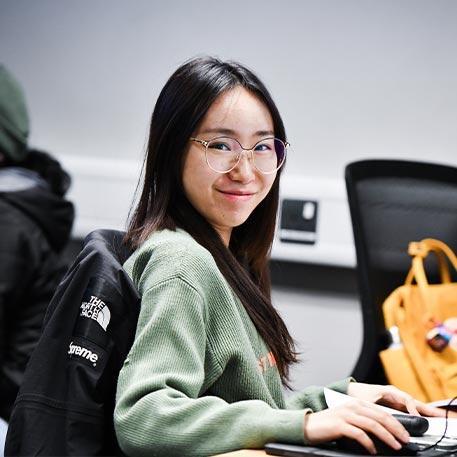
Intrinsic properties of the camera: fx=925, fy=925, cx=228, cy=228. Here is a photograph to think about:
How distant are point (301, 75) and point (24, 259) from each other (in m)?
1.07

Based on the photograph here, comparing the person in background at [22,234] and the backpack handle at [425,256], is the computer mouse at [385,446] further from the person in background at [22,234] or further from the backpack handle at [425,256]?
the person in background at [22,234]

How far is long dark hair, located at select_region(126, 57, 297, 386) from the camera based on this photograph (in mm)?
1408

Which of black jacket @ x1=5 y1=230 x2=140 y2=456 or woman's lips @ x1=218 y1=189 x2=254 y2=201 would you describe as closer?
black jacket @ x1=5 y1=230 x2=140 y2=456

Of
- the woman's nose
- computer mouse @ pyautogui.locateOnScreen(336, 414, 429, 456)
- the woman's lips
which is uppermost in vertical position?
the woman's nose

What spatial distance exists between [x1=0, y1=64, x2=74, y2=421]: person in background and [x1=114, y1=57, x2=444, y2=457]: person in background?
4.12 feet

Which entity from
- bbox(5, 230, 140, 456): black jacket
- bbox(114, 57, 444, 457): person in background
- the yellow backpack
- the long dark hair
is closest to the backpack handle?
the yellow backpack

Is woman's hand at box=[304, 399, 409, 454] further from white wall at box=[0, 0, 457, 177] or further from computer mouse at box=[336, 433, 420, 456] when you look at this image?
white wall at box=[0, 0, 457, 177]

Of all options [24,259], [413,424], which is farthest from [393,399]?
[24,259]

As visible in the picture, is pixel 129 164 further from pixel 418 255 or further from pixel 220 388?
pixel 220 388

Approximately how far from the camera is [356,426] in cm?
108

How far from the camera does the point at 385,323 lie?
221cm

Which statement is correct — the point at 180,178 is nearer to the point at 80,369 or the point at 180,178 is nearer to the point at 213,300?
the point at 213,300

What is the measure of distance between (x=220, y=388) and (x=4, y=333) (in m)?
1.64

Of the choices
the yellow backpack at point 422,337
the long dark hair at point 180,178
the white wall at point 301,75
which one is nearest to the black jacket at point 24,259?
the white wall at point 301,75
